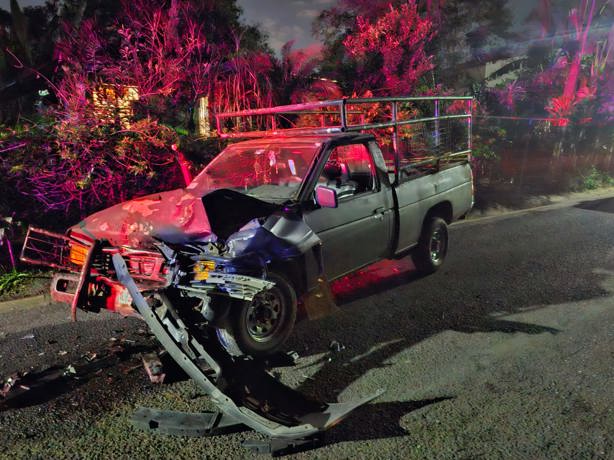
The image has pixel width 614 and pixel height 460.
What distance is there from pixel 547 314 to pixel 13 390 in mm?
4703

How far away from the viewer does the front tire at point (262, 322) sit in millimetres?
3641

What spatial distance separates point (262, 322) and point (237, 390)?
2.93 ft

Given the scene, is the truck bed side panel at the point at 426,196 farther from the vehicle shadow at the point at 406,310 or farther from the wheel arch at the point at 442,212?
the vehicle shadow at the point at 406,310

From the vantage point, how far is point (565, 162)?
15.1 meters

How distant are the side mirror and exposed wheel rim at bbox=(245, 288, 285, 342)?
0.86m

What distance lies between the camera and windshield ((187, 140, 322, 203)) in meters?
4.52

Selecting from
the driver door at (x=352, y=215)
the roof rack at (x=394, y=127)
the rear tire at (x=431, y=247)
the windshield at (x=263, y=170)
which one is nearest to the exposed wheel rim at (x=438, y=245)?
the rear tire at (x=431, y=247)

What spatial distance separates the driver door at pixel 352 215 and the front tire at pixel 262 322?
0.62 meters

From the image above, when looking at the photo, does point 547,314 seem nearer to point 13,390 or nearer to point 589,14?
point 13,390

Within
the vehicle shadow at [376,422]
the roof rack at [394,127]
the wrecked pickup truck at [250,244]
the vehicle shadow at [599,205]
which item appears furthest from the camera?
the vehicle shadow at [599,205]

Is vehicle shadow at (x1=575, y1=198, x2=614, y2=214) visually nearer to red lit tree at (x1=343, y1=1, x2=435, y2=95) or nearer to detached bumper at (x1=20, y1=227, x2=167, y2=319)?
red lit tree at (x1=343, y1=1, x2=435, y2=95)

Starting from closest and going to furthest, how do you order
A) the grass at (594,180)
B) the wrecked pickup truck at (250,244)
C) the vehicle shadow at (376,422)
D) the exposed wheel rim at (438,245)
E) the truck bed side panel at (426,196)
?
the vehicle shadow at (376,422) < the wrecked pickup truck at (250,244) < the truck bed side panel at (426,196) < the exposed wheel rim at (438,245) < the grass at (594,180)

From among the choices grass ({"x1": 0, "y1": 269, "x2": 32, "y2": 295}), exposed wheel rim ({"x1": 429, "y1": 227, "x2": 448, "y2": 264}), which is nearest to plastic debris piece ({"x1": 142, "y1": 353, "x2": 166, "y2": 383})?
grass ({"x1": 0, "y1": 269, "x2": 32, "y2": 295})

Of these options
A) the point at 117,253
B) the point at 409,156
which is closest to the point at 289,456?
the point at 117,253
